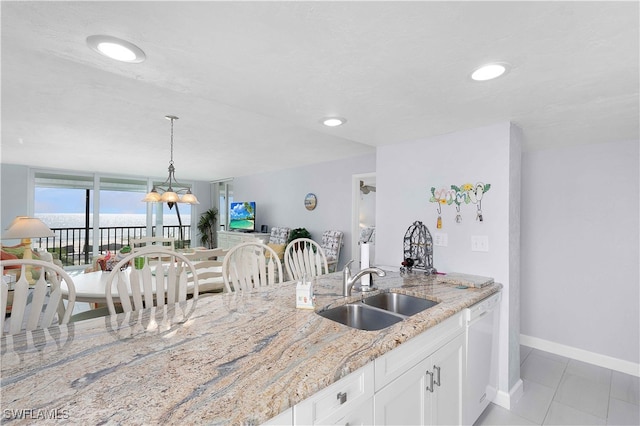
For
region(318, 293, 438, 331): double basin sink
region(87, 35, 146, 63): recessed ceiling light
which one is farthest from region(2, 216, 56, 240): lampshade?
region(318, 293, 438, 331): double basin sink

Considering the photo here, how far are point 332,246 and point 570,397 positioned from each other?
3.37 meters

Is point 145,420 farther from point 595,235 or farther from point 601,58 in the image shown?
point 595,235

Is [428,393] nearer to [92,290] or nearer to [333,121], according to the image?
[333,121]

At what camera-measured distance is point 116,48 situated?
1328 mm

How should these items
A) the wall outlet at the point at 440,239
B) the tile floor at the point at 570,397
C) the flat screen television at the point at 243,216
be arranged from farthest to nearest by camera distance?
1. the flat screen television at the point at 243,216
2. the wall outlet at the point at 440,239
3. the tile floor at the point at 570,397

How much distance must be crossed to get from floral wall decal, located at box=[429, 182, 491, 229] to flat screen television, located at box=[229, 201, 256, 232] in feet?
16.3

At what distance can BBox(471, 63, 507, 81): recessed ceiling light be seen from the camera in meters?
1.49

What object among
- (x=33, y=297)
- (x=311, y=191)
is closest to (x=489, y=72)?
(x=33, y=297)

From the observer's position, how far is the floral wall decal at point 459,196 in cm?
243

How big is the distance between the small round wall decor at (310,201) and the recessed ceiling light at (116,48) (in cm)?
436

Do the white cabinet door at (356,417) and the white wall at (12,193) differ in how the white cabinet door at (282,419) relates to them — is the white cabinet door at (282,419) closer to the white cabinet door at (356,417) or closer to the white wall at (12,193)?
the white cabinet door at (356,417)

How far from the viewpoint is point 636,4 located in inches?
41.3

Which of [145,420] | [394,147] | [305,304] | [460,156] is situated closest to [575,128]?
[460,156]

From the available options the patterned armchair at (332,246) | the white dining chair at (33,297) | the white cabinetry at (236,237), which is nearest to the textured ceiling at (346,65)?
the white dining chair at (33,297)
